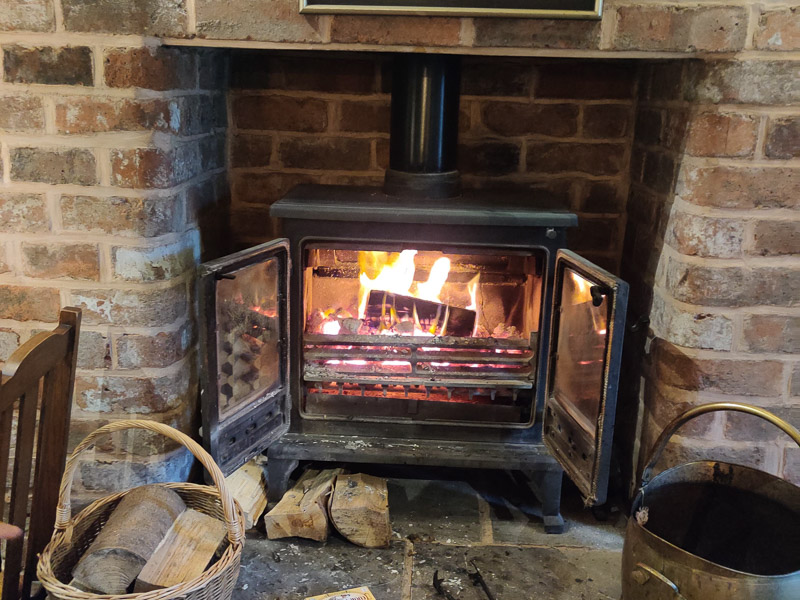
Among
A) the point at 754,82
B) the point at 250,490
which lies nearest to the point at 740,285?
the point at 754,82

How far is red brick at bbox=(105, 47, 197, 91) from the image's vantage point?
1.54m

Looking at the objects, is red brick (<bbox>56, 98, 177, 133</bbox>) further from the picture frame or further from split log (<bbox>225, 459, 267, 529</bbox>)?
split log (<bbox>225, 459, 267, 529</bbox>)

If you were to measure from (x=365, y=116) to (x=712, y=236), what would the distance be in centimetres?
105

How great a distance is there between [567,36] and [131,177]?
40.8 inches

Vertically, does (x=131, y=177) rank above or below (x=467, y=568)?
above

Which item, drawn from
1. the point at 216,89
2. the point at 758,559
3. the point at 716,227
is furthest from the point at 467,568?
the point at 216,89

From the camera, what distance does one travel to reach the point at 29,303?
1679mm

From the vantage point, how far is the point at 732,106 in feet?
5.10

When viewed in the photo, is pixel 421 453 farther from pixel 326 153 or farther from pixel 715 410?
pixel 326 153

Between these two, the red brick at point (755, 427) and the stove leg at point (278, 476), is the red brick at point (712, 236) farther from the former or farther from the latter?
the stove leg at point (278, 476)

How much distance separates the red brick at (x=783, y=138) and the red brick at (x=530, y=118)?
636 millimetres

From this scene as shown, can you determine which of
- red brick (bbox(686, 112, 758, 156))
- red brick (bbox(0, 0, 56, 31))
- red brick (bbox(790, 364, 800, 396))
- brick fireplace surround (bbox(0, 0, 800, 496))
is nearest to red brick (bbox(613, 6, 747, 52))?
brick fireplace surround (bbox(0, 0, 800, 496))

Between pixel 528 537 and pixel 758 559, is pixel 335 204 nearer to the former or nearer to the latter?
pixel 528 537

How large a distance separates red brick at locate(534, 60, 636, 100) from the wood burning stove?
0.37 m
